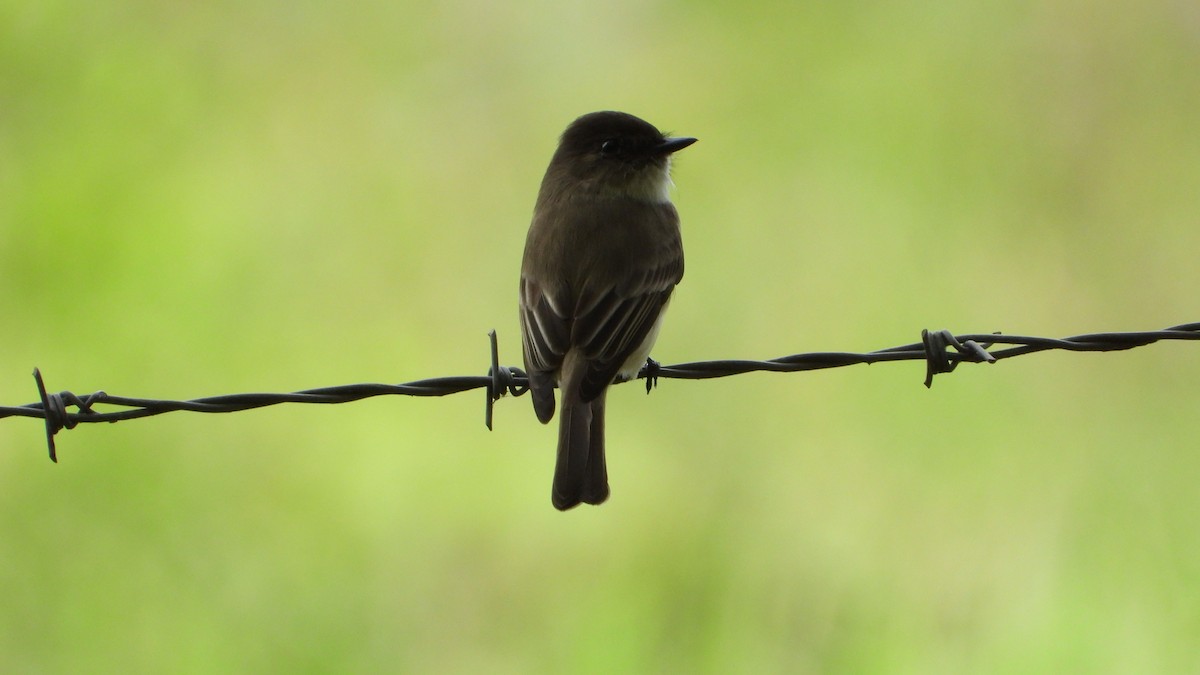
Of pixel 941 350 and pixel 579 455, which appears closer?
pixel 941 350

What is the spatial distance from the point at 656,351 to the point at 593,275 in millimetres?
3198

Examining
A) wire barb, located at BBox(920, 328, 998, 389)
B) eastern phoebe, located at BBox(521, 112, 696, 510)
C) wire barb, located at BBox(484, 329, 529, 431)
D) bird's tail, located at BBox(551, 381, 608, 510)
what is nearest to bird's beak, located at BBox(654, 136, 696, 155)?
eastern phoebe, located at BBox(521, 112, 696, 510)

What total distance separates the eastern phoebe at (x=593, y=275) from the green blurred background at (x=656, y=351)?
2.06 meters

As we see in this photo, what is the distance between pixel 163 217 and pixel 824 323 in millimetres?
4102

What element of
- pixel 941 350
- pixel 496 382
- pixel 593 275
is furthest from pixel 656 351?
pixel 941 350

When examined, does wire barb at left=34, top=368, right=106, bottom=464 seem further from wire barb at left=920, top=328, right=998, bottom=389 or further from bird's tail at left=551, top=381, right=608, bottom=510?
wire barb at left=920, top=328, right=998, bottom=389

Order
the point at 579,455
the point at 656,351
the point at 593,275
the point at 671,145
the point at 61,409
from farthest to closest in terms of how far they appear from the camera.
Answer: the point at 656,351
the point at 671,145
the point at 593,275
the point at 579,455
the point at 61,409

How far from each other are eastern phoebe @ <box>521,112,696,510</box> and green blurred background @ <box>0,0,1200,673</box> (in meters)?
2.06

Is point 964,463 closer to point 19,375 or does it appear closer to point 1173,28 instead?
point 1173,28

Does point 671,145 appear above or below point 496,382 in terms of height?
above

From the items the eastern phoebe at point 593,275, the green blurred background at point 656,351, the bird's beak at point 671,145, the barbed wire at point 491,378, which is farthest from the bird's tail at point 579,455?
the green blurred background at point 656,351

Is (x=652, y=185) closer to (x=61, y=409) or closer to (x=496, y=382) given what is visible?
(x=496, y=382)

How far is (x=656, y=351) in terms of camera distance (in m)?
7.92

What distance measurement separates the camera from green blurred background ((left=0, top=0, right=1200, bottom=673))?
637 cm
